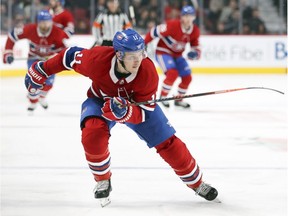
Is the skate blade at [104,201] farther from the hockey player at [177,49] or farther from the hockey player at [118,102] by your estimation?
the hockey player at [177,49]

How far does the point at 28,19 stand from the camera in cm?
1262

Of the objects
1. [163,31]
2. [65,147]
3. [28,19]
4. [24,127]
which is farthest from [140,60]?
[28,19]

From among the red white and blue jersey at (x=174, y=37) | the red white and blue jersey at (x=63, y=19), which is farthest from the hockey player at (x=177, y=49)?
the red white and blue jersey at (x=63, y=19)

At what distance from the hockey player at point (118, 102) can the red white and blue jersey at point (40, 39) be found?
13.8 feet

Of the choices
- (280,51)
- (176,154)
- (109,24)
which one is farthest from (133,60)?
(280,51)

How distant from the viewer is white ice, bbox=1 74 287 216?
365cm

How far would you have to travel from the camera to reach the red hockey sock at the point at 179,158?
3635 mm

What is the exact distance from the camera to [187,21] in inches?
322

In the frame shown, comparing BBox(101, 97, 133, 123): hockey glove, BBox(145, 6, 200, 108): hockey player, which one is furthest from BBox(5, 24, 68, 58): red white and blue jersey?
BBox(101, 97, 133, 123): hockey glove

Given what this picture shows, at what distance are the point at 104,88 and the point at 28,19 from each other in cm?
928

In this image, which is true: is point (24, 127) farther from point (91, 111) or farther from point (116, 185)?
point (91, 111)

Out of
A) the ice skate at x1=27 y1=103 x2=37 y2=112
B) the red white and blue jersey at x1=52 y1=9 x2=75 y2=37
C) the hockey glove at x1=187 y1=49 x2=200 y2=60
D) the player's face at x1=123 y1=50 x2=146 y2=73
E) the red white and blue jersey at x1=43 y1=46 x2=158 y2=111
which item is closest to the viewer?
the player's face at x1=123 y1=50 x2=146 y2=73

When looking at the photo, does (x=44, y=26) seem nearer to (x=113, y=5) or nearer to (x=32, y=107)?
(x=32, y=107)

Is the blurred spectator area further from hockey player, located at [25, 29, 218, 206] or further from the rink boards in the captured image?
hockey player, located at [25, 29, 218, 206]
